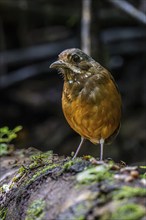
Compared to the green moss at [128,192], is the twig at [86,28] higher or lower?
higher

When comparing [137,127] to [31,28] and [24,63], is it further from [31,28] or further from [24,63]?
[31,28]

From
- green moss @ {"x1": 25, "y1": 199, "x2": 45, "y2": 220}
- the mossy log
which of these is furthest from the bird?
green moss @ {"x1": 25, "y1": 199, "x2": 45, "y2": 220}

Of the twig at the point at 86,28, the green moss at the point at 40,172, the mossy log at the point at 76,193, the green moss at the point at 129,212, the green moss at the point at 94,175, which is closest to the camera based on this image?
the green moss at the point at 129,212

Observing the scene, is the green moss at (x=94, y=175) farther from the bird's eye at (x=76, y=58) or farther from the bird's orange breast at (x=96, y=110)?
the bird's eye at (x=76, y=58)

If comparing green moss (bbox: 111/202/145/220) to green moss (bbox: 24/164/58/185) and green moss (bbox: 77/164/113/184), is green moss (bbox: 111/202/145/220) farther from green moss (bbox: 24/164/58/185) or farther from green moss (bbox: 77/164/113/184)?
green moss (bbox: 24/164/58/185)

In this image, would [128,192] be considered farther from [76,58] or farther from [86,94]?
[76,58]

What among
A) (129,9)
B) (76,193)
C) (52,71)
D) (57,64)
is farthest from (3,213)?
(52,71)

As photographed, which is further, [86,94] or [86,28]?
[86,28]

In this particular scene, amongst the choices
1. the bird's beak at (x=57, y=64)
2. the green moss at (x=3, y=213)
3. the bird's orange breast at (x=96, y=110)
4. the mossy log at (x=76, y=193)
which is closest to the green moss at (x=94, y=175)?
the mossy log at (x=76, y=193)
